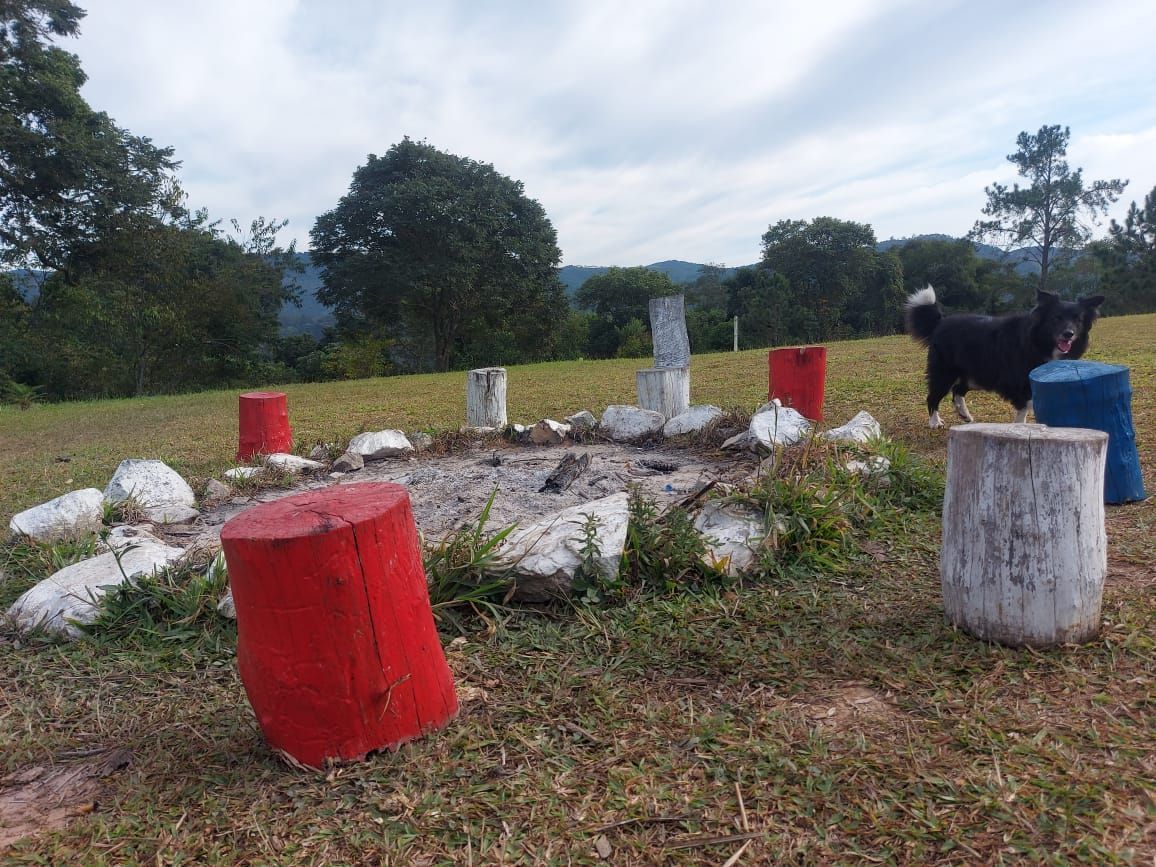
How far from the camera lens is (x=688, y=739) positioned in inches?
71.4

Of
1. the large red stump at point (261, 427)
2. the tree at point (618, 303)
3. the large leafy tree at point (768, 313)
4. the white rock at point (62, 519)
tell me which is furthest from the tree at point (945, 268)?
the white rock at point (62, 519)

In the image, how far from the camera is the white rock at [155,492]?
383 centimetres

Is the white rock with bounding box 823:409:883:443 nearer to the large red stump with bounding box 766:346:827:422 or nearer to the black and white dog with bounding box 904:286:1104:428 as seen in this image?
the large red stump with bounding box 766:346:827:422

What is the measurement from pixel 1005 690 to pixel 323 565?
6.01ft

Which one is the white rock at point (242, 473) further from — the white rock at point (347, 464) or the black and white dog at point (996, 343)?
the black and white dog at point (996, 343)

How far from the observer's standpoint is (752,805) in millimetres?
1553

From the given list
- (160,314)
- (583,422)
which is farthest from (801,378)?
(160,314)

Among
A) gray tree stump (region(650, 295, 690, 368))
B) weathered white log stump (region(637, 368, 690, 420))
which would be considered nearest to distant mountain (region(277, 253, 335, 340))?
gray tree stump (region(650, 295, 690, 368))

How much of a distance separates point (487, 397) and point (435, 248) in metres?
19.4

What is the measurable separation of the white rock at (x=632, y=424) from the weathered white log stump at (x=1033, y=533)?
3104 millimetres

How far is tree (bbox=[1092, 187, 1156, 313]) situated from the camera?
32.7 m

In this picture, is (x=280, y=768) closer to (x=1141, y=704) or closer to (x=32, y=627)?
(x=32, y=627)

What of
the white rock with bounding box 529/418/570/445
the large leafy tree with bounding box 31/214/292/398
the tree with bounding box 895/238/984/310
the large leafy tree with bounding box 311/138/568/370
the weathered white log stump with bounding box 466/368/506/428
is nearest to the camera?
the white rock with bounding box 529/418/570/445

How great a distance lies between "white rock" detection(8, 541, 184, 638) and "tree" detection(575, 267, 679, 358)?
3456 centimetres
